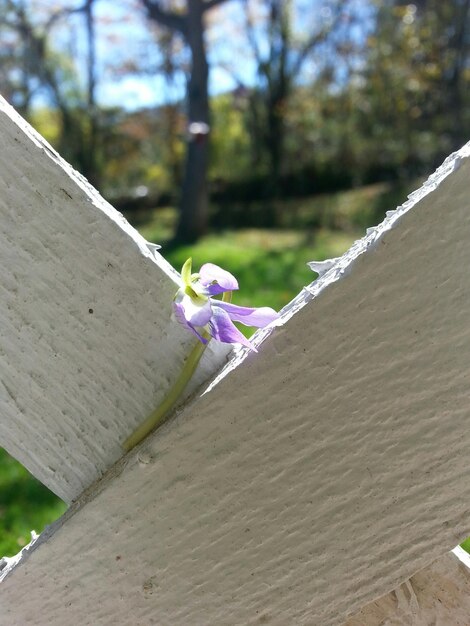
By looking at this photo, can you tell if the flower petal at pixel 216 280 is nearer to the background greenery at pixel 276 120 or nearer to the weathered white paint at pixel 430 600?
the weathered white paint at pixel 430 600

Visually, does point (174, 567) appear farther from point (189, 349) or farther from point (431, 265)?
point (431, 265)

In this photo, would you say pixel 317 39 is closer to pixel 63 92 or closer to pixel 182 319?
pixel 63 92

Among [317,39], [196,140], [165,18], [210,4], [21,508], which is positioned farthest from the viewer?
[317,39]

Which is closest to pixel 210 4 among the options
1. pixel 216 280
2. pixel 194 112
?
pixel 194 112

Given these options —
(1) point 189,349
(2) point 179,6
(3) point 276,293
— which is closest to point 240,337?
(1) point 189,349

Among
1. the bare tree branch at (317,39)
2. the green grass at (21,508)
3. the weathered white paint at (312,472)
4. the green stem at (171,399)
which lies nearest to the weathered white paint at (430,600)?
the weathered white paint at (312,472)

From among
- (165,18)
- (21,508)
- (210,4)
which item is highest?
(165,18)
